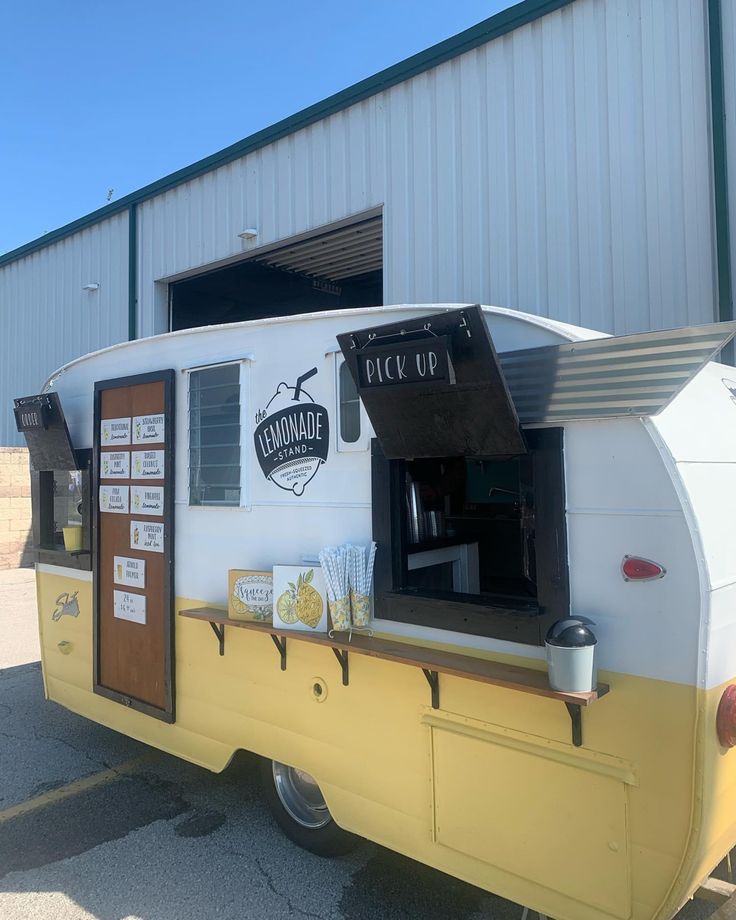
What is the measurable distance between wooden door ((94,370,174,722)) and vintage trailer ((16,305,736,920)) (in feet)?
0.07

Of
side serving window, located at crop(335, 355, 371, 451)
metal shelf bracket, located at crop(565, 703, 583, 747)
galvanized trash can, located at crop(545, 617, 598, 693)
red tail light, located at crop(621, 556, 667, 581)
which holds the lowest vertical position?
metal shelf bracket, located at crop(565, 703, 583, 747)

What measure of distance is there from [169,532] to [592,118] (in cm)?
459

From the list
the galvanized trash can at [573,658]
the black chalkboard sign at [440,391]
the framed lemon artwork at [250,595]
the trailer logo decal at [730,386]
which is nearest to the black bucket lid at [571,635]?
the galvanized trash can at [573,658]

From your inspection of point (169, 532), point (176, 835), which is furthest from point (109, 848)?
point (169, 532)

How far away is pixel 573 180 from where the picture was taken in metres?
5.69

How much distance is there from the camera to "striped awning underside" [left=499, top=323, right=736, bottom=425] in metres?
2.21

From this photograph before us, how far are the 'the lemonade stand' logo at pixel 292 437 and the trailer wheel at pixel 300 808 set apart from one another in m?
1.45

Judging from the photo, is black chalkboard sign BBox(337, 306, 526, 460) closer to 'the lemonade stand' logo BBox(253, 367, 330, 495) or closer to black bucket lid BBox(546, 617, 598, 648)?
'the lemonade stand' logo BBox(253, 367, 330, 495)

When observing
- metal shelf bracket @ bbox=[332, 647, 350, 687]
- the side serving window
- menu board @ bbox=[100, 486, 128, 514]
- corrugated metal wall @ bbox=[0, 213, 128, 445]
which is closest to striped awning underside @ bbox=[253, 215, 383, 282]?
corrugated metal wall @ bbox=[0, 213, 128, 445]

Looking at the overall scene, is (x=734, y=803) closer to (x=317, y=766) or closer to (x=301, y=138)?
(x=317, y=766)

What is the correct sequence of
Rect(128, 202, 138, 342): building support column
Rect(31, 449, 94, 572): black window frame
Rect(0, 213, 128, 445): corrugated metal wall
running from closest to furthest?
Rect(31, 449, 94, 572): black window frame < Rect(128, 202, 138, 342): building support column < Rect(0, 213, 128, 445): corrugated metal wall

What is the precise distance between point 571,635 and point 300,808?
2107 millimetres

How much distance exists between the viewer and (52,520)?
205 inches

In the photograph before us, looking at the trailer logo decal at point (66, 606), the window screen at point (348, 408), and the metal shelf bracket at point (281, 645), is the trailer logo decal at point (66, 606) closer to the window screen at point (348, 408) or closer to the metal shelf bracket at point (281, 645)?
the metal shelf bracket at point (281, 645)
